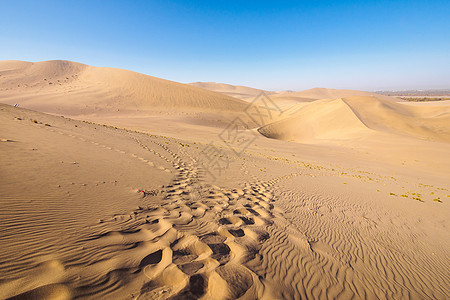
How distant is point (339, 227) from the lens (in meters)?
4.51

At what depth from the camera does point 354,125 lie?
28797 mm

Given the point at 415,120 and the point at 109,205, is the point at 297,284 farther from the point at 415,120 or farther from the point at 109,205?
the point at 415,120

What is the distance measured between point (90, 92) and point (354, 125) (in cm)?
4870

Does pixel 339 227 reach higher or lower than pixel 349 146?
higher

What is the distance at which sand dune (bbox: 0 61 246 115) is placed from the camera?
110 feet

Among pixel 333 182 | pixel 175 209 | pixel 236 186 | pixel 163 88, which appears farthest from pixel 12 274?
pixel 163 88

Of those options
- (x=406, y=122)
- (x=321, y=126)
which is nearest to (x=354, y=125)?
(x=321, y=126)

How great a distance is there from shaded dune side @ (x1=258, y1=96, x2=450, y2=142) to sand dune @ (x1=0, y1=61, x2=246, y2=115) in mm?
16974

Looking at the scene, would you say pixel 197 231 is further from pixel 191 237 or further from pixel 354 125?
pixel 354 125

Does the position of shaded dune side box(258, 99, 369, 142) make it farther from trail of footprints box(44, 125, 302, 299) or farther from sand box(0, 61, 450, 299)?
trail of footprints box(44, 125, 302, 299)

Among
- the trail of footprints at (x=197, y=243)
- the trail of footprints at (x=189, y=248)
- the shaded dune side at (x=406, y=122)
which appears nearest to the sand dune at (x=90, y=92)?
the shaded dune side at (x=406, y=122)

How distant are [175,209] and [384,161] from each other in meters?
18.8

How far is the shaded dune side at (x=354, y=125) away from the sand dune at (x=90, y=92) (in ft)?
55.7

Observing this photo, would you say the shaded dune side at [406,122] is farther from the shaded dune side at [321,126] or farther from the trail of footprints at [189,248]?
the trail of footprints at [189,248]
